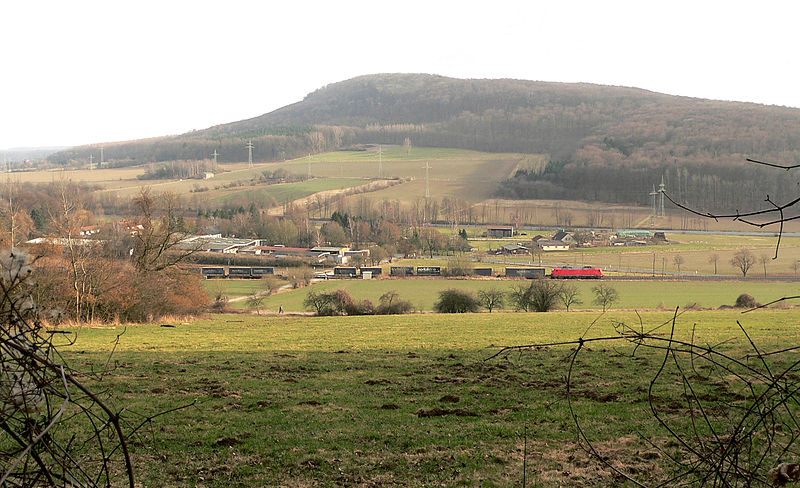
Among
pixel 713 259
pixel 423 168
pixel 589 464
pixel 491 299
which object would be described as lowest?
pixel 713 259

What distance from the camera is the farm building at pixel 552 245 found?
271ft

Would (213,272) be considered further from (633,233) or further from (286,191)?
(286,191)

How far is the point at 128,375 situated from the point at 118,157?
597 ft

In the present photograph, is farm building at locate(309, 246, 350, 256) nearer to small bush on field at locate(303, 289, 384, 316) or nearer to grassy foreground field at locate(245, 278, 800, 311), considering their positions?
grassy foreground field at locate(245, 278, 800, 311)

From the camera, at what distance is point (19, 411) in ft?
6.04

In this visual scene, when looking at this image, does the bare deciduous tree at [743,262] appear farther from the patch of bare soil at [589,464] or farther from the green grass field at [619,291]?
the patch of bare soil at [589,464]

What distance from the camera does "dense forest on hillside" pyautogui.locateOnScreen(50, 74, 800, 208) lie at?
113m

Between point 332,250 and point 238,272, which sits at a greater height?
point 332,250

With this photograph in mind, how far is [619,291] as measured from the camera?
51062 millimetres

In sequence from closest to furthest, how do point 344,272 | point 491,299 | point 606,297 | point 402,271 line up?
1. point 491,299
2. point 606,297
3. point 402,271
4. point 344,272

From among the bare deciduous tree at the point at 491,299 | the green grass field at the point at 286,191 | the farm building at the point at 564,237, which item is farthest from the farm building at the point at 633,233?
the green grass field at the point at 286,191

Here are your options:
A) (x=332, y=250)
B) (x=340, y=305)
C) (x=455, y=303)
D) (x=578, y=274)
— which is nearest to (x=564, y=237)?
(x=578, y=274)

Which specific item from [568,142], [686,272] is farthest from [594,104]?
[686,272]

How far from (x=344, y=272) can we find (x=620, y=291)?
27.9 metres
